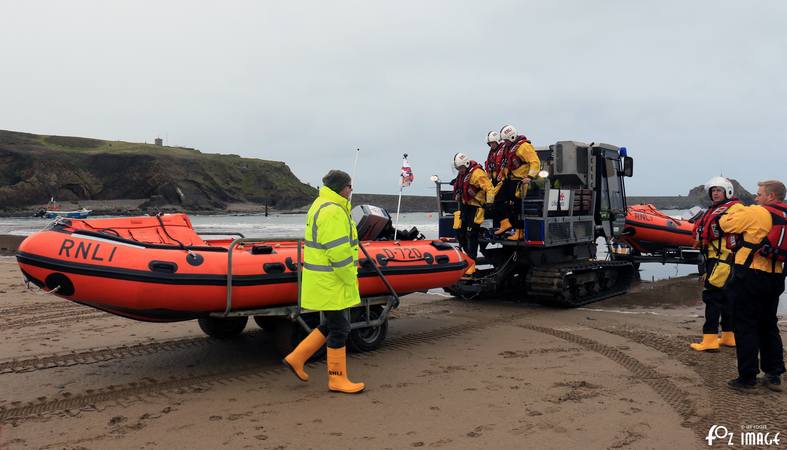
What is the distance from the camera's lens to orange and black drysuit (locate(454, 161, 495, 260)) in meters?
8.88

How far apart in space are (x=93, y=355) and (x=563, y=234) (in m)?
6.73

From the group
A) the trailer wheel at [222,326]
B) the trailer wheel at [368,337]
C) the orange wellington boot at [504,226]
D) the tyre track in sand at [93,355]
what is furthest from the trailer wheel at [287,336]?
the orange wellington boot at [504,226]

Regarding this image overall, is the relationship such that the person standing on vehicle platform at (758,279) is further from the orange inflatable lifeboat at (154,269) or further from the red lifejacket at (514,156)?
the red lifejacket at (514,156)

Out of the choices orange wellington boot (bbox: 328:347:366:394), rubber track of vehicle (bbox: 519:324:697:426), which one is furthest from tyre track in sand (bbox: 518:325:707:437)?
orange wellington boot (bbox: 328:347:366:394)

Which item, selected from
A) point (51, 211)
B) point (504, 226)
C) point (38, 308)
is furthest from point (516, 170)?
point (51, 211)

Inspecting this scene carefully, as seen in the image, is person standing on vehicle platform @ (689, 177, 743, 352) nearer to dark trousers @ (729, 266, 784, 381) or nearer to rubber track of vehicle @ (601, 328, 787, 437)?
rubber track of vehicle @ (601, 328, 787, 437)

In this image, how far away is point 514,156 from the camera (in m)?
8.88

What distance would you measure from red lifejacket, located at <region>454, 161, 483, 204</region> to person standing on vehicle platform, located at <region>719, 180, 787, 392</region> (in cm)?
439

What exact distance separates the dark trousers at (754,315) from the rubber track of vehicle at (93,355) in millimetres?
5194

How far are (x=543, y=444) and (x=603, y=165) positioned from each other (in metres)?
7.96

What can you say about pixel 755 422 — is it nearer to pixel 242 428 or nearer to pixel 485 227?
pixel 242 428

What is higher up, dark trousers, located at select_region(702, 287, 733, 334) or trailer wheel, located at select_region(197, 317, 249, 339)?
dark trousers, located at select_region(702, 287, 733, 334)

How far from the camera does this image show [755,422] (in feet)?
13.5

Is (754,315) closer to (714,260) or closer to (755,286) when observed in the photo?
(755,286)
